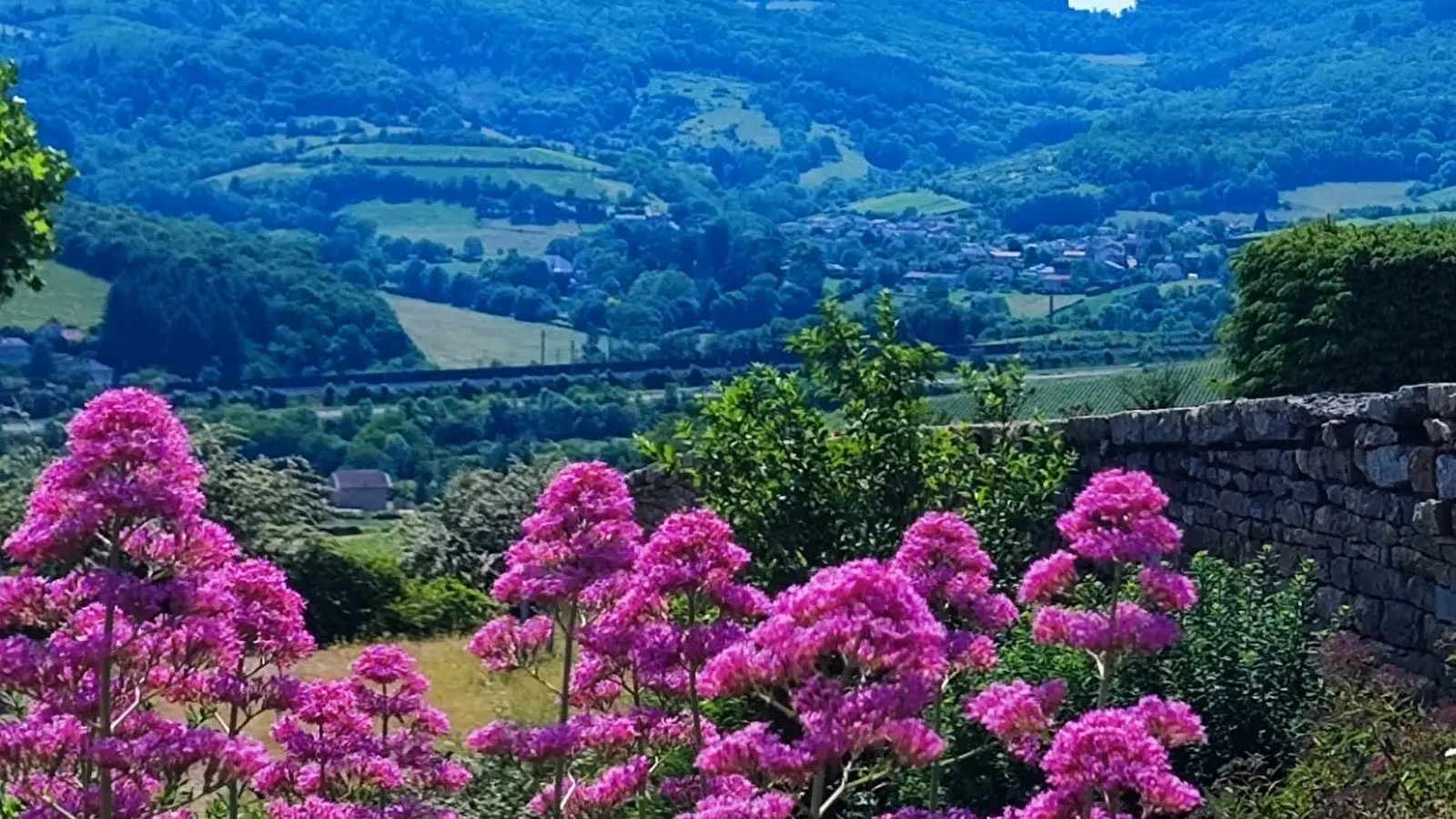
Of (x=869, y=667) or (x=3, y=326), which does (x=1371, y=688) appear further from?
(x=3, y=326)

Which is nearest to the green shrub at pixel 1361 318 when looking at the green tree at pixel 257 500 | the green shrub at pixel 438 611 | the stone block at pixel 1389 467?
the stone block at pixel 1389 467

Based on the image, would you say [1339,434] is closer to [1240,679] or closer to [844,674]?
[1240,679]

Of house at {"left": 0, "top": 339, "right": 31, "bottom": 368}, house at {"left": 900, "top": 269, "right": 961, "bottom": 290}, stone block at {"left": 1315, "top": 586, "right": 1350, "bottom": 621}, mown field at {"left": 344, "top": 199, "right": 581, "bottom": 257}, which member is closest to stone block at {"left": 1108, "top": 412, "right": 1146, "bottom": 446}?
stone block at {"left": 1315, "top": 586, "right": 1350, "bottom": 621}

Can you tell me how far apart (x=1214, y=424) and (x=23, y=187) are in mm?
6721

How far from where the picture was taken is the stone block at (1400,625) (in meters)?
8.62

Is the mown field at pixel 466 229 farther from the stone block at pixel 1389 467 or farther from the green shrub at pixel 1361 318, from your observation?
the stone block at pixel 1389 467

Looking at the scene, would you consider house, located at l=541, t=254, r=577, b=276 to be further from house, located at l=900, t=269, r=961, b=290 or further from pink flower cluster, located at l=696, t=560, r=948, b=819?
pink flower cluster, located at l=696, t=560, r=948, b=819

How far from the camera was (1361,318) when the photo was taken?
1253 centimetres

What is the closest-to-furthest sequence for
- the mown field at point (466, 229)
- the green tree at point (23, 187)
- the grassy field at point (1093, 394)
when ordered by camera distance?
the green tree at point (23, 187) → the grassy field at point (1093, 394) → the mown field at point (466, 229)

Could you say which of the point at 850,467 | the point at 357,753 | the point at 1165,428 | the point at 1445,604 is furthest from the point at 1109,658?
the point at 1165,428

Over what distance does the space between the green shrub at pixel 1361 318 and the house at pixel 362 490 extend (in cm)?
4443

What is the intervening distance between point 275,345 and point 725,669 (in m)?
117

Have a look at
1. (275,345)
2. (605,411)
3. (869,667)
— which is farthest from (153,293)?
(869,667)

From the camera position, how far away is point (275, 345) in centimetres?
11875
